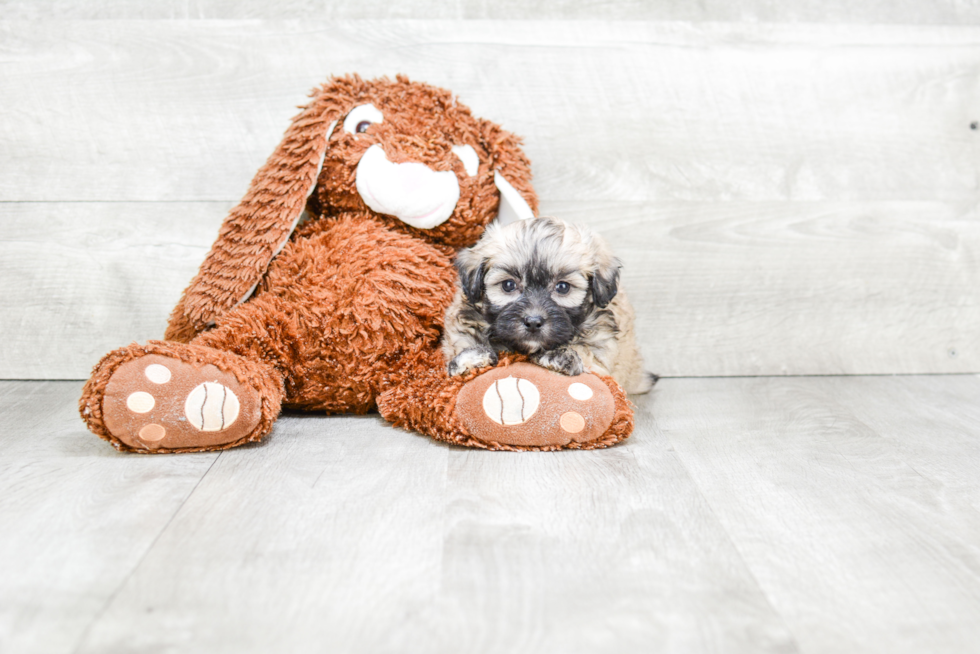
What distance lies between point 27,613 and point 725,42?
2.22 metres

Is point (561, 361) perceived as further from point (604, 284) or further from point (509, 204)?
point (509, 204)

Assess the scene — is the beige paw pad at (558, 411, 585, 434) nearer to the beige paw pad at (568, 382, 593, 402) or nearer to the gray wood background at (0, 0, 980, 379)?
the beige paw pad at (568, 382, 593, 402)

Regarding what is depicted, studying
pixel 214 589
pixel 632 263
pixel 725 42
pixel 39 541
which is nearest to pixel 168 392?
pixel 39 541

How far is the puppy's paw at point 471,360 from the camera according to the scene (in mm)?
1810

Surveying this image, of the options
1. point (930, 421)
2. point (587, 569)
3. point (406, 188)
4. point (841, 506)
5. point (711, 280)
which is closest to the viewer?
point (587, 569)

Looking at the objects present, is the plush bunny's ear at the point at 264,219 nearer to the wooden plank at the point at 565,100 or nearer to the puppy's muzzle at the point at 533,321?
the wooden plank at the point at 565,100

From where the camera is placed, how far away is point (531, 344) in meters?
1.78

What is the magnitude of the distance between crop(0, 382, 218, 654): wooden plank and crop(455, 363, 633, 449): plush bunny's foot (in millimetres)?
567

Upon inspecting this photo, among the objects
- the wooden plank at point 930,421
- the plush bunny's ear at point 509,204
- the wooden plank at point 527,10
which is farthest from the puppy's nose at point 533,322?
the wooden plank at point 527,10

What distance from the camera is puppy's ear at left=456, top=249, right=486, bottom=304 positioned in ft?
6.08

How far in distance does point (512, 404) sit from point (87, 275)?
1.42 metres

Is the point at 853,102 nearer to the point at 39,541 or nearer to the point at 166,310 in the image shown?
the point at 166,310

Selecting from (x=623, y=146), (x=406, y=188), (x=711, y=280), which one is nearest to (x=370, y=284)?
(x=406, y=188)

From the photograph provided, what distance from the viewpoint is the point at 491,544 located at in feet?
4.28
